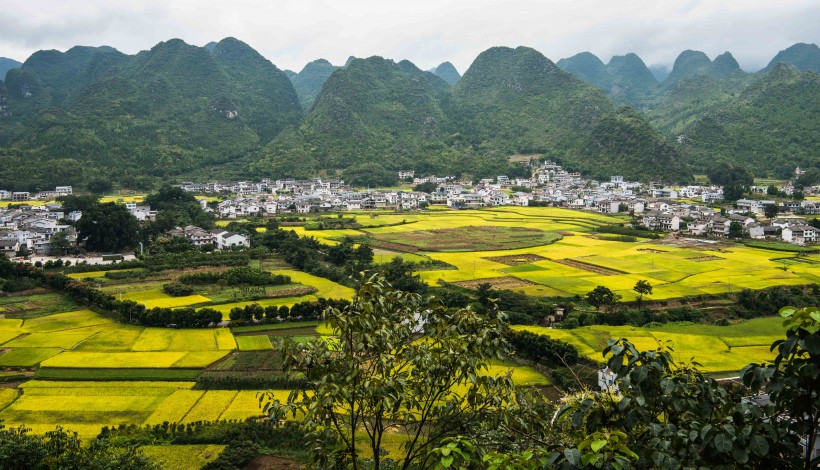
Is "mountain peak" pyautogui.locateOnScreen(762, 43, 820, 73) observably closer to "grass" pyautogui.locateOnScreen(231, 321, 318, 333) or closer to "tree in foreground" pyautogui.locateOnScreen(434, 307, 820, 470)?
"grass" pyautogui.locateOnScreen(231, 321, 318, 333)

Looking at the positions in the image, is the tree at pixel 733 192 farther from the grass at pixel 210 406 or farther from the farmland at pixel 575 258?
the grass at pixel 210 406

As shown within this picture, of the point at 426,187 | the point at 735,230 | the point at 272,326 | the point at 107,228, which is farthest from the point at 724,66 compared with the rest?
the point at 272,326

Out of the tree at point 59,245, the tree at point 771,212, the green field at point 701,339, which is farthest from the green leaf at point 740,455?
the tree at point 771,212

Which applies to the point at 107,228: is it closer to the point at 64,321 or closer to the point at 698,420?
the point at 64,321

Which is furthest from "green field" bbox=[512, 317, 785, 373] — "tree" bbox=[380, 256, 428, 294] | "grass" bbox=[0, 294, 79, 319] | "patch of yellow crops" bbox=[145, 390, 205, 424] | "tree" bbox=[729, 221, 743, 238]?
"tree" bbox=[729, 221, 743, 238]

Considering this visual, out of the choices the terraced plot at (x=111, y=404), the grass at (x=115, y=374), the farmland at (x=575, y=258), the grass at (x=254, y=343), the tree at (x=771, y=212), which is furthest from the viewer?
the tree at (x=771, y=212)
